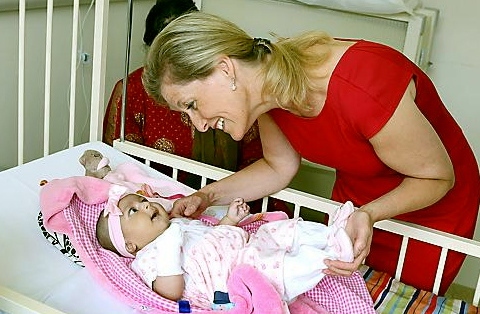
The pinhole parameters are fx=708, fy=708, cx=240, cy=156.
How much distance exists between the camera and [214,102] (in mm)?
1209

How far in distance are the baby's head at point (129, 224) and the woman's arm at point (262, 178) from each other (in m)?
0.17

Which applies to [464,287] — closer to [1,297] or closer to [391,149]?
[391,149]

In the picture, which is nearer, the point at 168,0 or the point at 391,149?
the point at 391,149

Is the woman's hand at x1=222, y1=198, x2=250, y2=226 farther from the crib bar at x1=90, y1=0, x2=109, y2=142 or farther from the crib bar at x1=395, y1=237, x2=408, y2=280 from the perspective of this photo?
the crib bar at x1=90, y1=0, x2=109, y2=142

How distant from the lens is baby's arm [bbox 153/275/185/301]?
1211 mm

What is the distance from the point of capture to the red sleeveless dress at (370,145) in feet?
4.00

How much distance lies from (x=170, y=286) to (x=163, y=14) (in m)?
1.17

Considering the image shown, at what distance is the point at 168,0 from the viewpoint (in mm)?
2182

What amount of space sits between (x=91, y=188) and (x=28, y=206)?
0.14 m

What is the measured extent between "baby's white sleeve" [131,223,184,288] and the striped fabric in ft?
1.35

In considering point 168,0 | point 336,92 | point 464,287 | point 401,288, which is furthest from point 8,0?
point 464,287

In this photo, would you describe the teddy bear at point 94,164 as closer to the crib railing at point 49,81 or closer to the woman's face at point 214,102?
the crib railing at point 49,81

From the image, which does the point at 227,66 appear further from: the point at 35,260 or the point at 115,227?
the point at 35,260

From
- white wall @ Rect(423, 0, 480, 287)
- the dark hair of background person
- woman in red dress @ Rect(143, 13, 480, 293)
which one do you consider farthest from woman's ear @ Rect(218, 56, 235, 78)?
white wall @ Rect(423, 0, 480, 287)
